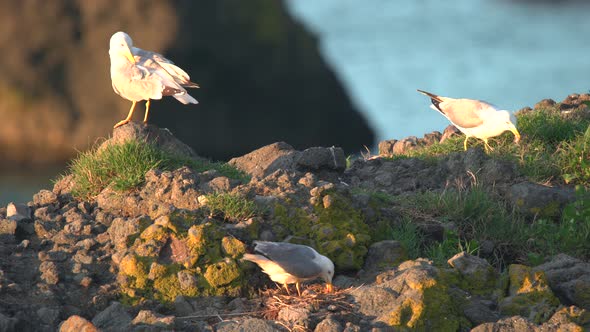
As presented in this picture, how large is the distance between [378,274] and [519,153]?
3.27 metres

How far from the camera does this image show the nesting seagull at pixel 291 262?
6160mm

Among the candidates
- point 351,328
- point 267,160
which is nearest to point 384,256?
point 351,328

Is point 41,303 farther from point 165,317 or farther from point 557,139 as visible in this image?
point 557,139

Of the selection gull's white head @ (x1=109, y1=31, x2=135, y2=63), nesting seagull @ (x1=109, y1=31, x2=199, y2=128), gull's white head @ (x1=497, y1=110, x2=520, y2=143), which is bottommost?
gull's white head @ (x1=497, y1=110, x2=520, y2=143)

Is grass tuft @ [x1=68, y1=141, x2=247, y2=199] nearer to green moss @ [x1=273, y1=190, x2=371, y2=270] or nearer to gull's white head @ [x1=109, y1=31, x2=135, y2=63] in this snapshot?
gull's white head @ [x1=109, y1=31, x2=135, y2=63]

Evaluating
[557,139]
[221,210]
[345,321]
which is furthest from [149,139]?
[557,139]

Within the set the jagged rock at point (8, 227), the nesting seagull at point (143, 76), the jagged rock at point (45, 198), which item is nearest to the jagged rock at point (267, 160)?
the nesting seagull at point (143, 76)

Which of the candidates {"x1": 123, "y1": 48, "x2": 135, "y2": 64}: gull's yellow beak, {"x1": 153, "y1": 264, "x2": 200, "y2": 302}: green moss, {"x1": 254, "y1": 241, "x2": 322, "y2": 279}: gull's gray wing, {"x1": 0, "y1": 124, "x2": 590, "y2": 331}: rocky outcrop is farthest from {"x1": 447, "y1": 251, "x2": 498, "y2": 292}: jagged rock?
{"x1": 123, "y1": 48, "x2": 135, "y2": 64}: gull's yellow beak

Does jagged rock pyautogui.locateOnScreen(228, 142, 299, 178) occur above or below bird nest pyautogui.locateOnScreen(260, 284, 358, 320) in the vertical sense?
above

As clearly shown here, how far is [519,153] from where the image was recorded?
941cm

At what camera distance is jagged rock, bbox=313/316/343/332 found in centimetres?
582

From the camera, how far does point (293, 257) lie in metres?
6.19

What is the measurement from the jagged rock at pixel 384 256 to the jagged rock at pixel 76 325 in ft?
6.45

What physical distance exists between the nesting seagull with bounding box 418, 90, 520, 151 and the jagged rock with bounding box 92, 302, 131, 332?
182 inches
